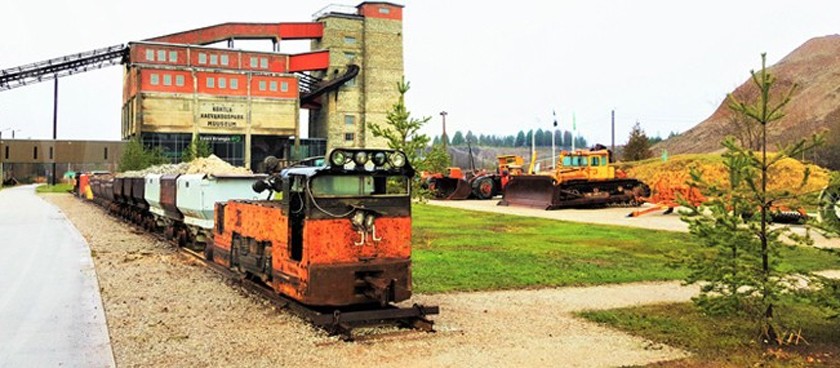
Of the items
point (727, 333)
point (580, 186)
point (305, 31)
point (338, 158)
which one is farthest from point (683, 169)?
point (305, 31)

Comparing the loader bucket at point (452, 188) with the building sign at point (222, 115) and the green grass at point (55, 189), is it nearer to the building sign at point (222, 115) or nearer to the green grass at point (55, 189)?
the building sign at point (222, 115)

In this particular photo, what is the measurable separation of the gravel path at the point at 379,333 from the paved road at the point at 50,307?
0.93ft

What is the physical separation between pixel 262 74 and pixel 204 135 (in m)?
8.54

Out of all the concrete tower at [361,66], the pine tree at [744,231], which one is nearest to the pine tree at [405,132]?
the pine tree at [744,231]

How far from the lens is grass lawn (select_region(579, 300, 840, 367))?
313 inches

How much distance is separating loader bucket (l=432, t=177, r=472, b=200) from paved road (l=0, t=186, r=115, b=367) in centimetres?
2818

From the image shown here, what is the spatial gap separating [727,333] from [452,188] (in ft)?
127

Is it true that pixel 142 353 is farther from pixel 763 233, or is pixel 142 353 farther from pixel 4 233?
pixel 4 233

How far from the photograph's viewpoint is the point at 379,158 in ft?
31.9

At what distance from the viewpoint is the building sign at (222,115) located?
7269 cm

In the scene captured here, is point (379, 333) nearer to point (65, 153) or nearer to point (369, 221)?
point (369, 221)

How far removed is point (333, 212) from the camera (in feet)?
30.6

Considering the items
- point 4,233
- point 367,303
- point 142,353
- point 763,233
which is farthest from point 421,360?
point 4,233

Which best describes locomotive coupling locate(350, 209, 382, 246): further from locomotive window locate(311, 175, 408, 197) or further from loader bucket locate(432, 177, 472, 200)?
loader bucket locate(432, 177, 472, 200)
